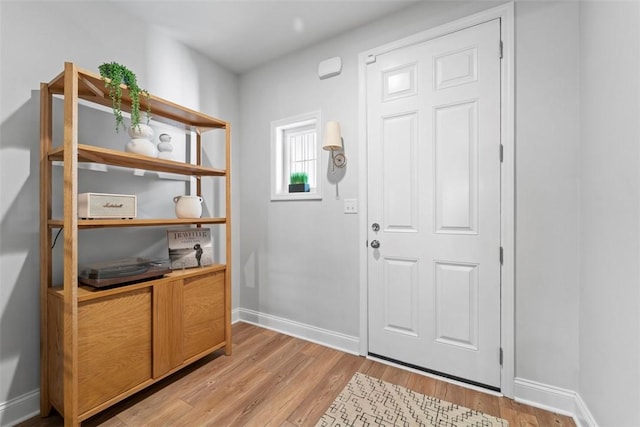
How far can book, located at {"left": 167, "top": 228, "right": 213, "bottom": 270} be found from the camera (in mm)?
2125

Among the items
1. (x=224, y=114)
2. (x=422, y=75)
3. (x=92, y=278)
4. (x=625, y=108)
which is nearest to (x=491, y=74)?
(x=422, y=75)

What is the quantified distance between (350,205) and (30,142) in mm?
2059

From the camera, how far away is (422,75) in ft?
6.41

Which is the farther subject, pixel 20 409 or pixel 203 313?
pixel 203 313

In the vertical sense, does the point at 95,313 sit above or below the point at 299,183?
below

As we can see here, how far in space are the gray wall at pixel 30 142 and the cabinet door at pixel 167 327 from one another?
0.54 metres

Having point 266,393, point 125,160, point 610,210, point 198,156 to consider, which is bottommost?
point 266,393

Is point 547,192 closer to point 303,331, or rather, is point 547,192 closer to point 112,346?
point 303,331

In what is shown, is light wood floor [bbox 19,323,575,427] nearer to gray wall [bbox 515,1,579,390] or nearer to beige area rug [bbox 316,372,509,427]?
beige area rug [bbox 316,372,509,427]

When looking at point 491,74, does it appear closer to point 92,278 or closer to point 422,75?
point 422,75

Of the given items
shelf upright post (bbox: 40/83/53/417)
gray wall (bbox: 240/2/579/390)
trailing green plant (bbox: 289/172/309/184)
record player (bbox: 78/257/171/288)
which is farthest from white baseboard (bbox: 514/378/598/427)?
shelf upright post (bbox: 40/83/53/417)

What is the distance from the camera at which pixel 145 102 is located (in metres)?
1.81

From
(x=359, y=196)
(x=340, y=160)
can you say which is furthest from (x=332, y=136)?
(x=359, y=196)

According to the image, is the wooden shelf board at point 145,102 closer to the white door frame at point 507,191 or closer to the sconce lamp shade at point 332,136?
the sconce lamp shade at point 332,136
